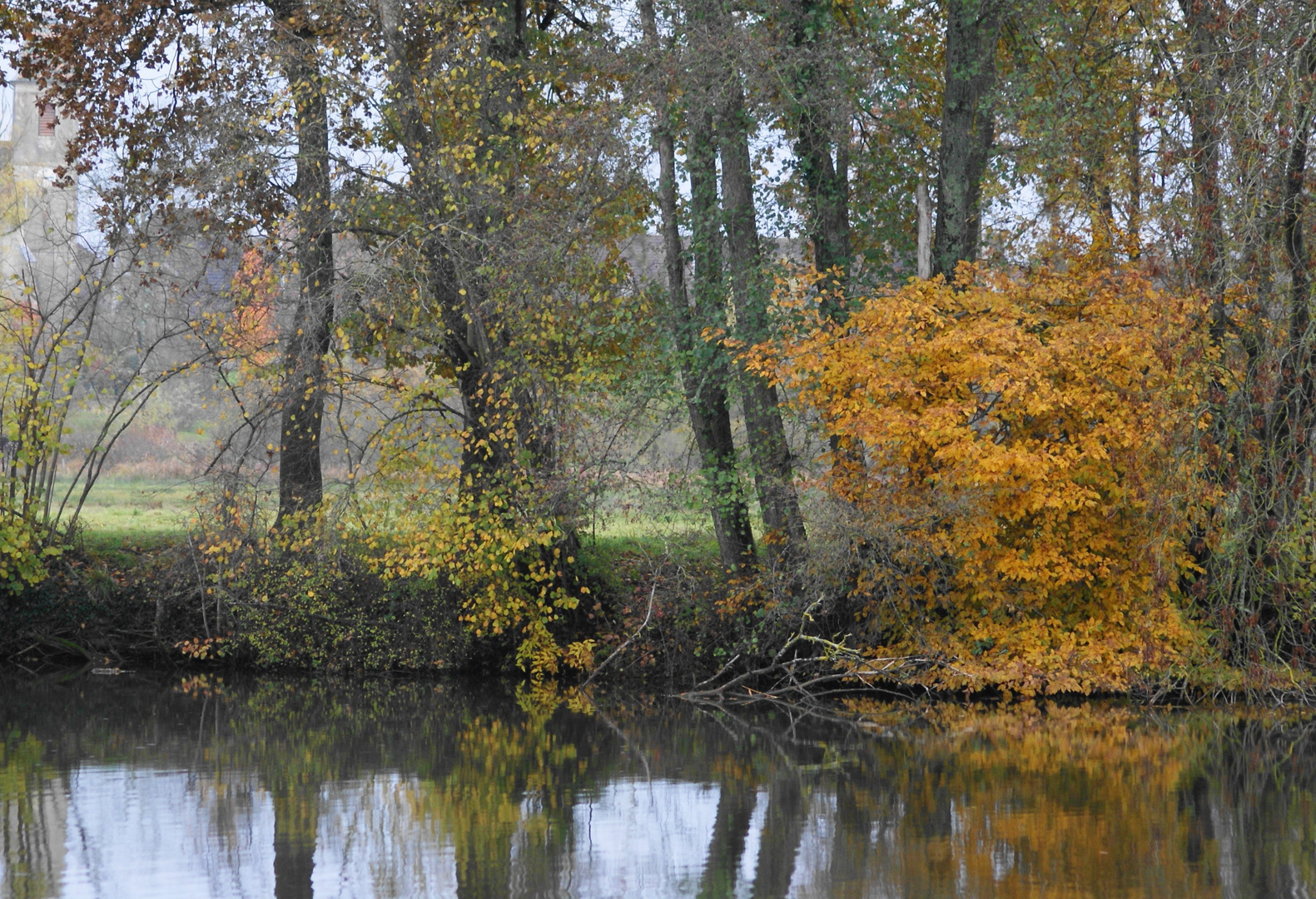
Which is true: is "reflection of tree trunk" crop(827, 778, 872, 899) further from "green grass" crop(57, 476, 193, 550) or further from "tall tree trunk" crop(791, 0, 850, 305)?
"green grass" crop(57, 476, 193, 550)

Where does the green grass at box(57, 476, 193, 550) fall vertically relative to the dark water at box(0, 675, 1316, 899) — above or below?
above

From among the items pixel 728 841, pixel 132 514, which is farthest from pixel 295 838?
pixel 132 514

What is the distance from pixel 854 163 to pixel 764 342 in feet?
12.2

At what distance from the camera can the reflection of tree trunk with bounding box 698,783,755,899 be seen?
7453 mm

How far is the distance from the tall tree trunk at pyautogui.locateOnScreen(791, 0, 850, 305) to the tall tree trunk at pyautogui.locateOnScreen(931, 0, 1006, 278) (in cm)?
116

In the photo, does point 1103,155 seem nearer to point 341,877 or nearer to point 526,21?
point 526,21

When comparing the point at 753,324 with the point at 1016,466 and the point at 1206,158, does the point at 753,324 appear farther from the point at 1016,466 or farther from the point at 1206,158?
the point at 1206,158

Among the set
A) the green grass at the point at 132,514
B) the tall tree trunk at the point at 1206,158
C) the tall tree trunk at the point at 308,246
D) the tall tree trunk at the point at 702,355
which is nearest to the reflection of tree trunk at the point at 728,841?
the tall tree trunk at the point at 702,355

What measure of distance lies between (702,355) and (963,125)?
13.5ft

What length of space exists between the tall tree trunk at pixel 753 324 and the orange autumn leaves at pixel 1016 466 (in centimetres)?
87

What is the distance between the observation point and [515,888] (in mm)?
7449

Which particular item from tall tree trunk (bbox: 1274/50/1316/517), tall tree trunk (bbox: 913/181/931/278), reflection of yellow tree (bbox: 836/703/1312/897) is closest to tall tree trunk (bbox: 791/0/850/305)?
tall tree trunk (bbox: 913/181/931/278)

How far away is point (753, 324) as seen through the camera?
1548 centimetres

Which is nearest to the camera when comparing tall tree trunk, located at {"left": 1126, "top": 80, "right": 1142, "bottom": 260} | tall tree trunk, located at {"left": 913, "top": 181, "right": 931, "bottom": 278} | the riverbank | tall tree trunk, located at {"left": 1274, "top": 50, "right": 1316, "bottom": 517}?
tall tree trunk, located at {"left": 1274, "top": 50, "right": 1316, "bottom": 517}
